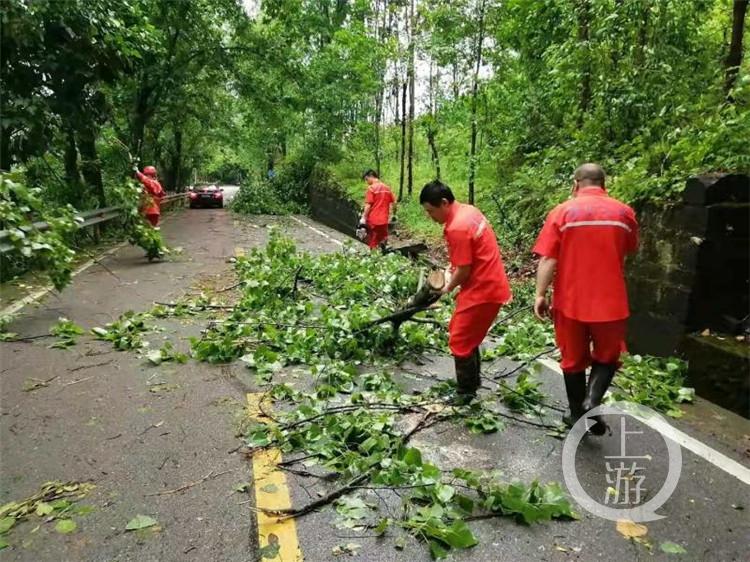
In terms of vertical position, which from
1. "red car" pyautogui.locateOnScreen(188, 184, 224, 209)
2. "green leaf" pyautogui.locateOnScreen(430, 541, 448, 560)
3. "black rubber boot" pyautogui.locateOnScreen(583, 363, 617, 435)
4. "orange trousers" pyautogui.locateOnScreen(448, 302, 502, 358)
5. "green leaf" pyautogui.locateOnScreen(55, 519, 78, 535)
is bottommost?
"red car" pyautogui.locateOnScreen(188, 184, 224, 209)

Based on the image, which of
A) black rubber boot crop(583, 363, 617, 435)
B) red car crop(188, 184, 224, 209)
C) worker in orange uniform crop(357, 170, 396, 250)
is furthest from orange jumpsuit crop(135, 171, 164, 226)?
red car crop(188, 184, 224, 209)

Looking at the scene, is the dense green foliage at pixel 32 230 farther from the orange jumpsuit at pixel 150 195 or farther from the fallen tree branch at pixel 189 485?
the orange jumpsuit at pixel 150 195

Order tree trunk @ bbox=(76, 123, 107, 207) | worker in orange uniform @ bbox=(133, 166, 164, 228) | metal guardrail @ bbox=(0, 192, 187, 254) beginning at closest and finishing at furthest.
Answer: metal guardrail @ bbox=(0, 192, 187, 254) < worker in orange uniform @ bbox=(133, 166, 164, 228) < tree trunk @ bbox=(76, 123, 107, 207)

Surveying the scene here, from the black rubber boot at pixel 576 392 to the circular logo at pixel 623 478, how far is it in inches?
2.4

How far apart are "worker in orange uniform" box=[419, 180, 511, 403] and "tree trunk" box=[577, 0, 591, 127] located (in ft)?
19.5

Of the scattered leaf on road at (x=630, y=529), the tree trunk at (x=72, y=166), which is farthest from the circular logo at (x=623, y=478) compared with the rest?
the tree trunk at (x=72, y=166)

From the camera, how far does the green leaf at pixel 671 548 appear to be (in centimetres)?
294

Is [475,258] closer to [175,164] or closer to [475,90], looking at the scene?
[475,90]

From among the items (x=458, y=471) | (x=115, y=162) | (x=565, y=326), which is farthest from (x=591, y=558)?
(x=115, y=162)

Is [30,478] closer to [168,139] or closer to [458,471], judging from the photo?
[458,471]

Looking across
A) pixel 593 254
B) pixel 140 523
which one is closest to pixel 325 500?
pixel 140 523

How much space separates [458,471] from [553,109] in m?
10.6

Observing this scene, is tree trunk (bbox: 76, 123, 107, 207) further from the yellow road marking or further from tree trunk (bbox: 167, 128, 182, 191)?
tree trunk (bbox: 167, 128, 182, 191)

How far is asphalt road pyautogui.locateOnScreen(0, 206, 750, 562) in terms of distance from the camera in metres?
2.92
